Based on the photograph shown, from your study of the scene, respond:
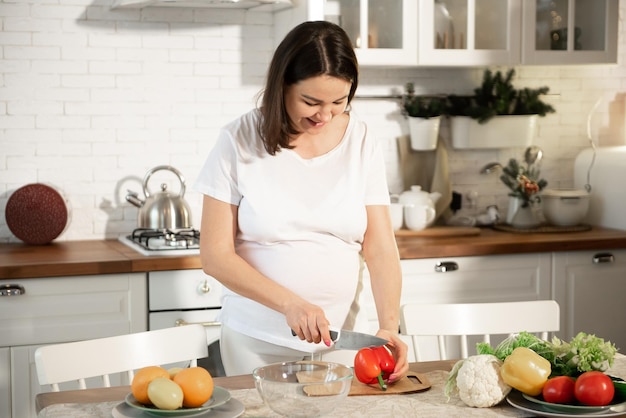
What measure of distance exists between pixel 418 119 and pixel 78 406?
2.63 meters

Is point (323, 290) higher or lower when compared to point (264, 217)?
lower

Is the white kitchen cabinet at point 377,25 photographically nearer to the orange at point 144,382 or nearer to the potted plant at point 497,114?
the potted plant at point 497,114

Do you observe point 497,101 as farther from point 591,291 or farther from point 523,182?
point 591,291

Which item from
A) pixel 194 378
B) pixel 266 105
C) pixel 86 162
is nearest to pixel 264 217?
pixel 266 105

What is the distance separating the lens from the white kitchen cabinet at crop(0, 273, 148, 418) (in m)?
3.37

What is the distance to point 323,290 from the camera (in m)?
2.56

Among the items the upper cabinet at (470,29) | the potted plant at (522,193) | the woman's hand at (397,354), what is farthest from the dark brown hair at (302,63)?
the potted plant at (522,193)

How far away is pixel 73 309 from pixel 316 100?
1463 millimetres

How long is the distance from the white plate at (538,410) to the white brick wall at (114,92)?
2430 mm

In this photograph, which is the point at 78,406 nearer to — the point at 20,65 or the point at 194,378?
the point at 194,378

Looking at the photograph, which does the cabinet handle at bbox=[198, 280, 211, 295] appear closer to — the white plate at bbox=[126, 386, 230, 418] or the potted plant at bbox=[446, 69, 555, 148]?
the potted plant at bbox=[446, 69, 555, 148]

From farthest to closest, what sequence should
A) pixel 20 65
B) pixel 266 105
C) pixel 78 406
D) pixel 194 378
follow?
pixel 20 65 < pixel 266 105 < pixel 78 406 < pixel 194 378

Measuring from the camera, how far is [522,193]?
4391 mm

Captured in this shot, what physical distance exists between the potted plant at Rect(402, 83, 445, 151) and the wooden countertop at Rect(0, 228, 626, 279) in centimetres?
47
